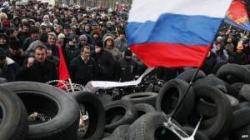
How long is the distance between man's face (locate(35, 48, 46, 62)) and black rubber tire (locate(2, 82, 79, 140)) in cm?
275

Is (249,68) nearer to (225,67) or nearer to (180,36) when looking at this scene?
(225,67)

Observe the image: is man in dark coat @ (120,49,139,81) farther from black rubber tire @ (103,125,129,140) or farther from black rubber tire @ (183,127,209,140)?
black rubber tire @ (103,125,129,140)

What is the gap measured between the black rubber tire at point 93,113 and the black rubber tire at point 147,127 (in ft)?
4.24

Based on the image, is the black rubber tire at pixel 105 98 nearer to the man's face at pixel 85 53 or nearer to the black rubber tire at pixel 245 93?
the man's face at pixel 85 53

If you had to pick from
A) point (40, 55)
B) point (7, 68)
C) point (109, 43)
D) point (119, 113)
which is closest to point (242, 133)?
point (119, 113)

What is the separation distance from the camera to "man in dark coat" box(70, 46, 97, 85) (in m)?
11.9

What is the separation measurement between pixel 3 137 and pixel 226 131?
3931 mm

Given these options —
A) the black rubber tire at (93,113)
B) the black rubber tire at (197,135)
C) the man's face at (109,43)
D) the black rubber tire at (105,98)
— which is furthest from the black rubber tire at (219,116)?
the man's face at (109,43)

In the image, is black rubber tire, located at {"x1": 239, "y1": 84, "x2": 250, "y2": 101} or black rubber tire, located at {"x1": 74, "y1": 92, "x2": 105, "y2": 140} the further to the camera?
black rubber tire, located at {"x1": 239, "y1": 84, "x2": 250, "y2": 101}

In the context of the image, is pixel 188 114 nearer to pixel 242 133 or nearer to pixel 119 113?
pixel 242 133

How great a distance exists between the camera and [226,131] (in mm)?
8742

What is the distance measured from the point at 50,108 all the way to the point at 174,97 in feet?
9.74

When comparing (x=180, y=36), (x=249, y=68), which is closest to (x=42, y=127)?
(x=180, y=36)

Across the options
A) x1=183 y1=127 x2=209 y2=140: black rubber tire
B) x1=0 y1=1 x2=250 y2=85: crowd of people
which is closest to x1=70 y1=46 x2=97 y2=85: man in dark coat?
x1=0 y1=1 x2=250 y2=85: crowd of people
